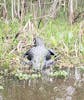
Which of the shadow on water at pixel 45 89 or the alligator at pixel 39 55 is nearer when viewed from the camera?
the shadow on water at pixel 45 89

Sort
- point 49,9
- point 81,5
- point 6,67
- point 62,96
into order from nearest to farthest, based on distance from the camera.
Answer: point 62,96
point 6,67
point 49,9
point 81,5

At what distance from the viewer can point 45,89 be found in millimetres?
4469

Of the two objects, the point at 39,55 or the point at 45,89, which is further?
the point at 39,55

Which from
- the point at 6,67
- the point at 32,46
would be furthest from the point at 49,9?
the point at 6,67

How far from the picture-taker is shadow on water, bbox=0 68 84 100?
4.17 meters

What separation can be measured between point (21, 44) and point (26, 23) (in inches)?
29.7

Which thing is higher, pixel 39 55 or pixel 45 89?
pixel 39 55

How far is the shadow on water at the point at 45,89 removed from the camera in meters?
4.17

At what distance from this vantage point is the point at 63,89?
14.6 feet

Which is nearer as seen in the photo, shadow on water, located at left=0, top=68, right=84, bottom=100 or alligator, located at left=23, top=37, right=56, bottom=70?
shadow on water, located at left=0, top=68, right=84, bottom=100

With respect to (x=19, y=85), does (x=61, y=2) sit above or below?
above

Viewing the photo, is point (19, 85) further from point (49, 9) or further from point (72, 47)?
point (49, 9)

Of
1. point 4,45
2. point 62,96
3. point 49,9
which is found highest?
point 49,9

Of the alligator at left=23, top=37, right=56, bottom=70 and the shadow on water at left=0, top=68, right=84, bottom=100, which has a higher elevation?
the alligator at left=23, top=37, right=56, bottom=70
